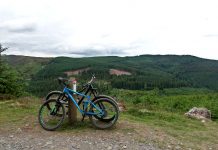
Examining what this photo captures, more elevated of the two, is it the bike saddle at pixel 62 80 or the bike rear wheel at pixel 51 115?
the bike saddle at pixel 62 80

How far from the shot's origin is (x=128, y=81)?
17212cm

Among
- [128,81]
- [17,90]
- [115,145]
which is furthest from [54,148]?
[128,81]

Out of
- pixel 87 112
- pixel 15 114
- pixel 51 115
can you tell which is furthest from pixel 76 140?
pixel 15 114

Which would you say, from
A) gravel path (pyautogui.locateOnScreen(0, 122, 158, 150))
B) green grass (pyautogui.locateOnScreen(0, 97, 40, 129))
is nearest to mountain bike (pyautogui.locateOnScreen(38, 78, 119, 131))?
gravel path (pyautogui.locateOnScreen(0, 122, 158, 150))

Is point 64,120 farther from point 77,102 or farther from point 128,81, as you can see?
point 128,81

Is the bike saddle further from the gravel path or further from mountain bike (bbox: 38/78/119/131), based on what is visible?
the gravel path

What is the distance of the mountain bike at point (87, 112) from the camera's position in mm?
10375

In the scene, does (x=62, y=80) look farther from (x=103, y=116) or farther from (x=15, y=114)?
(x=15, y=114)

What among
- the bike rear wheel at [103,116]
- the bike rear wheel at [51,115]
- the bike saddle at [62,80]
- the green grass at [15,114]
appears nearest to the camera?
the bike rear wheel at [103,116]

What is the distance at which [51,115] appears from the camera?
36.0ft

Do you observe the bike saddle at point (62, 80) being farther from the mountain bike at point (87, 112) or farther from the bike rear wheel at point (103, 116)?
the bike rear wheel at point (103, 116)

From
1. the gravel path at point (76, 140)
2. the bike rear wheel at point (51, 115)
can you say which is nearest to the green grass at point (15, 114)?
the bike rear wheel at point (51, 115)

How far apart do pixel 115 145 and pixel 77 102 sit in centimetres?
259

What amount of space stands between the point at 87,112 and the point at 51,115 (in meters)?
1.40
